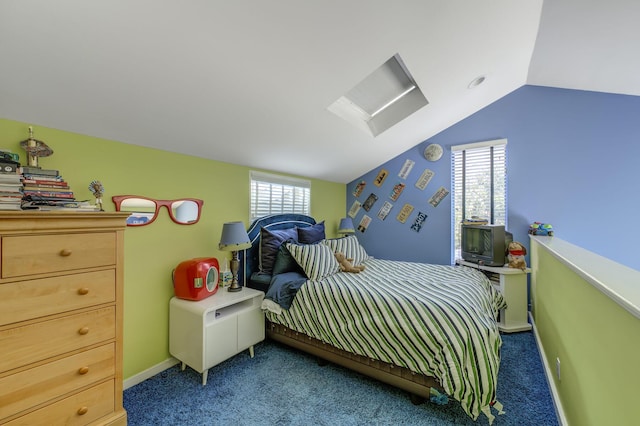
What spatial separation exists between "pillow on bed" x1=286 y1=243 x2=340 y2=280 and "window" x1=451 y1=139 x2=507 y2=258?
A: 217cm

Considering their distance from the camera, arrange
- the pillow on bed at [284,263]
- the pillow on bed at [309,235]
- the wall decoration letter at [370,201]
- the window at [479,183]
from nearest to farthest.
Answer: the pillow on bed at [284,263] < the pillow on bed at [309,235] < the window at [479,183] < the wall decoration letter at [370,201]

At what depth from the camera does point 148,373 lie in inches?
78.1

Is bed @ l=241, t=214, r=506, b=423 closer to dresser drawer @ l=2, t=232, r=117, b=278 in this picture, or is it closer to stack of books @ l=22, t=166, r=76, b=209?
dresser drawer @ l=2, t=232, r=117, b=278

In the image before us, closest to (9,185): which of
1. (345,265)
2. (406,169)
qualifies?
(345,265)

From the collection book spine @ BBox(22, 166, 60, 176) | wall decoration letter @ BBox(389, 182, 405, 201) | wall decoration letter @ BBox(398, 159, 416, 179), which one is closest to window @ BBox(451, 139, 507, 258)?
wall decoration letter @ BBox(398, 159, 416, 179)

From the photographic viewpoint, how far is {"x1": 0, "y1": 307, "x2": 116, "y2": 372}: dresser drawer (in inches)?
41.7

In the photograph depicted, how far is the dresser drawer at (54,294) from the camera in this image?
1.07m

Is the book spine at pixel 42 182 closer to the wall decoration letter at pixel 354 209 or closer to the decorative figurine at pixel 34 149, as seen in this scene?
the decorative figurine at pixel 34 149

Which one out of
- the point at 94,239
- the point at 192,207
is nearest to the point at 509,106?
the point at 192,207

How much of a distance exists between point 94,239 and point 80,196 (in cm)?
59

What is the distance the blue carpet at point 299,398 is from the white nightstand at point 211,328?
6.1 inches

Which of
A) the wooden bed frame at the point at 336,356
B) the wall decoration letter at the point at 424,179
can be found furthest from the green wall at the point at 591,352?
the wall decoration letter at the point at 424,179

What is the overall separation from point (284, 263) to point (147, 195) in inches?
52.0

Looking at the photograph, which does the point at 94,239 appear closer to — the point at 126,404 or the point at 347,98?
the point at 126,404
